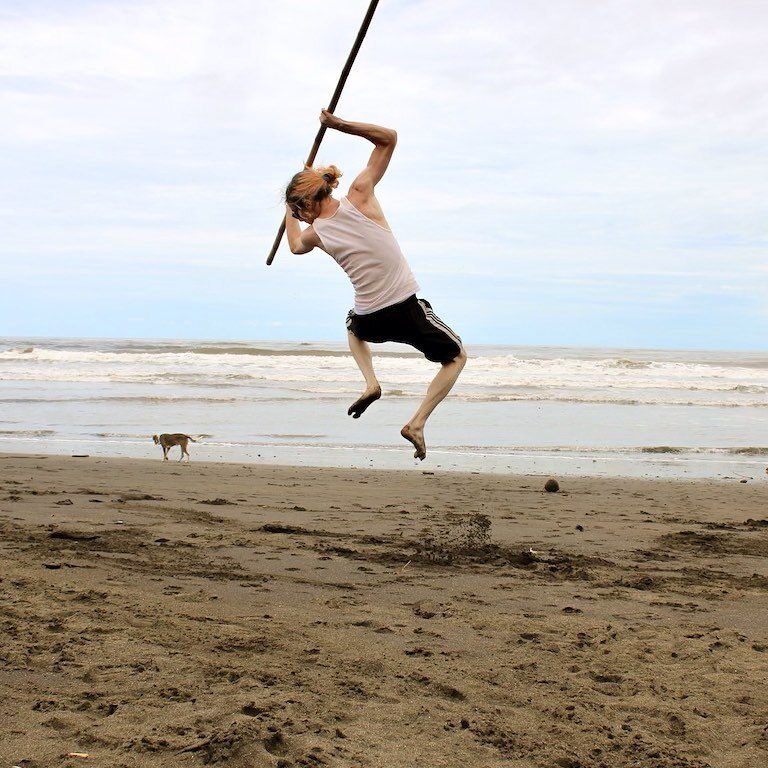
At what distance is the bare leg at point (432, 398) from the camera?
621 cm

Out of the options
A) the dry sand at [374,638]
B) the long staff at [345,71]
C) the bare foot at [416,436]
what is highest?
the long staff at [345,71]

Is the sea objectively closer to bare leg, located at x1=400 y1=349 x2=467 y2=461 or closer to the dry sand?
the dry sand

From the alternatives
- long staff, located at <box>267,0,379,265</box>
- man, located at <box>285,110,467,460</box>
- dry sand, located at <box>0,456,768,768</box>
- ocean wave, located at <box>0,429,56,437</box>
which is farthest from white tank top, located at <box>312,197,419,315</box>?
ocean wave, located at <box>0,429,56,437</box>

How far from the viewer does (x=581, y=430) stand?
57.1 ft

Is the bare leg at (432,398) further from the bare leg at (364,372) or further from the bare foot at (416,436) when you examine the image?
the bare leg at (364,372)

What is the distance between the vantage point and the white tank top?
5.52m

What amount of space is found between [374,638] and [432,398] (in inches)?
81.7

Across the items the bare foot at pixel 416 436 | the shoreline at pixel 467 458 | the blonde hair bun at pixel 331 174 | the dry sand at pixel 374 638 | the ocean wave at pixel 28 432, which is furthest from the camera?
the ocean wave at pixel 28 432

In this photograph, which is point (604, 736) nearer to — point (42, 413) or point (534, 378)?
point (42, 413)

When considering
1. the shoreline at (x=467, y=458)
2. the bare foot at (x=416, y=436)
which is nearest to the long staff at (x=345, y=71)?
the bare foot at (x=416, y=436)

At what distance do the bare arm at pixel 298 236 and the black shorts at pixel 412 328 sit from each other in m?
0.55

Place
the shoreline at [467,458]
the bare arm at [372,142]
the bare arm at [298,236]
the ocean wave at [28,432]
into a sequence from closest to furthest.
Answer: the bare arm at [372,142]
the bare arm at [298,236]
the shoreline at [467,458]
the ocean wave at [28,432]

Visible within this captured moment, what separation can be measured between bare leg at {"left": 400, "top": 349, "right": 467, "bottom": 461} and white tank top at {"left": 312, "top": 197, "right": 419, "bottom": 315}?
2.48 ft

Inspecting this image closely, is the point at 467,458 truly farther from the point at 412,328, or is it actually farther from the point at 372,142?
the point at 372,142
